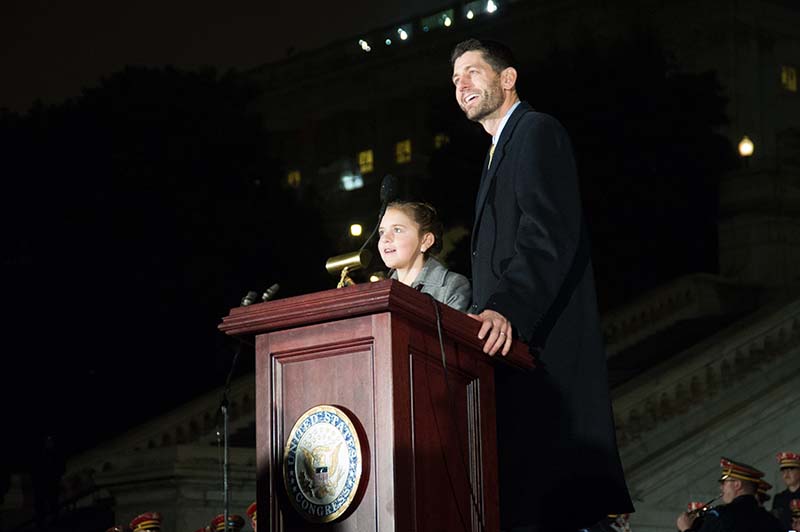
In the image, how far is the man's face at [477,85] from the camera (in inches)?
237

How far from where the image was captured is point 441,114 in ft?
131

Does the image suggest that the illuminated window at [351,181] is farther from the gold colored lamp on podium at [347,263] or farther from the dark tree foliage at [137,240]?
the gold colored lamp on podium at [347,263]

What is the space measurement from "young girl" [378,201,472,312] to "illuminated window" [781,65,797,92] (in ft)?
174

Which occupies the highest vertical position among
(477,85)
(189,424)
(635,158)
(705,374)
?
(635,158)

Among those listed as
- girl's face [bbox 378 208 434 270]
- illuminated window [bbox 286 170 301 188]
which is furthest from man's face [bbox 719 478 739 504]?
illuminated window [bbox 286 170 301 188]

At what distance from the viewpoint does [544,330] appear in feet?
18.7

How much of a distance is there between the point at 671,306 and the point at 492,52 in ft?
83.6

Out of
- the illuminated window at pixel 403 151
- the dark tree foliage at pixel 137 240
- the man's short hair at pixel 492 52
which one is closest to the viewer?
the man's short hair at pixel 492 52

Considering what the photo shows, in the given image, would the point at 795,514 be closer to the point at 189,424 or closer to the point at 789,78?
the point at 189,424

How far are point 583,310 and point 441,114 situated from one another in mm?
34289

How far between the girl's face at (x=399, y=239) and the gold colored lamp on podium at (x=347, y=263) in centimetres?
187

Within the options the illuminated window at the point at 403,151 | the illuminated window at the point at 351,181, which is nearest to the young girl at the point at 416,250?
the illuminated window at the point at 351,181

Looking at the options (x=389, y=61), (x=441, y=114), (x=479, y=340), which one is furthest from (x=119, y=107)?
(x=389, y=61)

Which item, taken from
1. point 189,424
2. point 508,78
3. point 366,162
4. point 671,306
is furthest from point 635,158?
point 366,162
